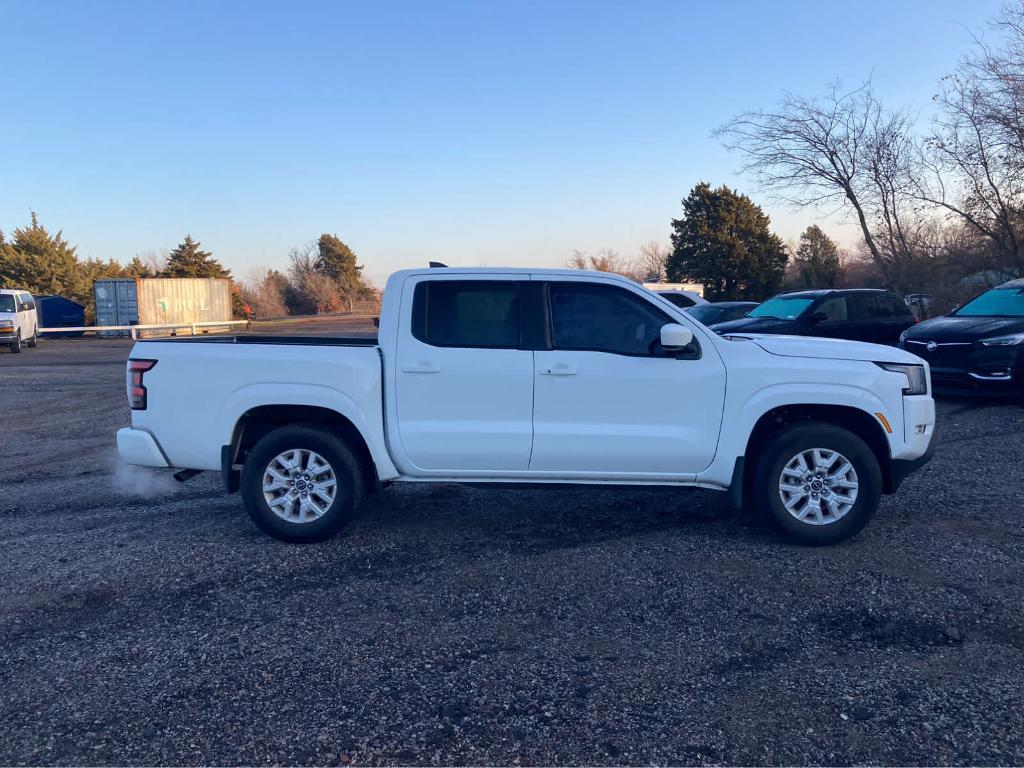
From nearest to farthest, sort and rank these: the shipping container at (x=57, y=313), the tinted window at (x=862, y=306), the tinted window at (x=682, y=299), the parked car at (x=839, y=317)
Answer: the parked car at (x=839, y=317)
the tinted window at (x=862, y=306)
the tinted window at (x=682, y=299)
the shipping container at (x=57, y=313)

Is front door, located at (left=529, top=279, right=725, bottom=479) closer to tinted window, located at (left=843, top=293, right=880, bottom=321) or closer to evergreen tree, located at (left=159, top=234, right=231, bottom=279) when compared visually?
tinted window, located at (left=843, top=293, right=880, bottom=321)

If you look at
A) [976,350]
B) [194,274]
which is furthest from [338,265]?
[976,350]

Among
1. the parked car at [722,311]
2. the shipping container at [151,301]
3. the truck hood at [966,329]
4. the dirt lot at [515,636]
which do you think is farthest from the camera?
the shipping container at [151,301]

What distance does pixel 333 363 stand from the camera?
5367 millimetres

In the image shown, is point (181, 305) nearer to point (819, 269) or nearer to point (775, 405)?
point (819, 269)

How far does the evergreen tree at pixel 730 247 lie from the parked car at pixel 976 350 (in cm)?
3428

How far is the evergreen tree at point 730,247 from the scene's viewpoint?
4475 centimetres

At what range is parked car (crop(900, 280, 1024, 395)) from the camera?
1030 cm

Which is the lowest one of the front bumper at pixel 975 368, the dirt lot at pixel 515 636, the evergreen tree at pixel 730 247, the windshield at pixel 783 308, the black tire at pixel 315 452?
the dirt lot at pixel 515 636

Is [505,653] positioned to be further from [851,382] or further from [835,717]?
[851,382]

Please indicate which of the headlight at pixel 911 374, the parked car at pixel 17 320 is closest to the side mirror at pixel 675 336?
the headlight at pixel 911 374

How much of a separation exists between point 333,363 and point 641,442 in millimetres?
2151

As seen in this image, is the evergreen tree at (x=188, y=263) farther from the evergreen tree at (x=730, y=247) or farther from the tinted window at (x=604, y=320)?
the tinted window at (x=604, y=320)

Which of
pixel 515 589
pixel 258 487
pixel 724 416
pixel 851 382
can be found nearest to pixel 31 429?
pixel 258 487
